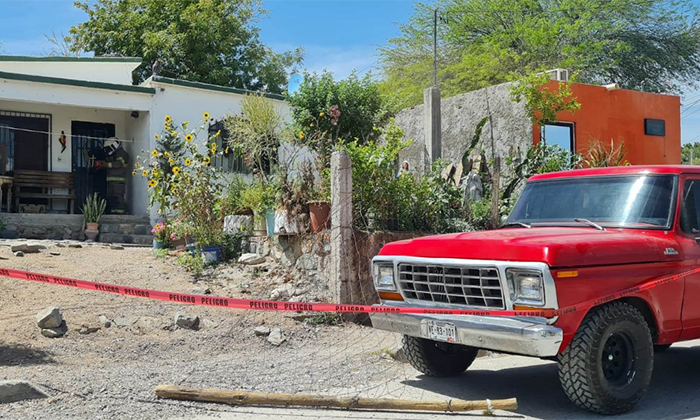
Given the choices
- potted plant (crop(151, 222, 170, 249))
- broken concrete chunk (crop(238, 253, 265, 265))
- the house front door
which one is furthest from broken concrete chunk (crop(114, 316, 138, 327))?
the house front door

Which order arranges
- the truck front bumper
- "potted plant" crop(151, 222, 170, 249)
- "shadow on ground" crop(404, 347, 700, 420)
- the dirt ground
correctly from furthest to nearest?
1. "potted plant" crop(151, 222, 170, 249)
2. the dirt ground
3. "shadow on ground" crop(404, 347, 700, 420)
4. the truck front bumper

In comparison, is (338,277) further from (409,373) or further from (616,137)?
(616,137)

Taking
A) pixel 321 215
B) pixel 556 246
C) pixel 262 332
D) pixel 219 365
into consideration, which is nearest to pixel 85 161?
pixel 321 215

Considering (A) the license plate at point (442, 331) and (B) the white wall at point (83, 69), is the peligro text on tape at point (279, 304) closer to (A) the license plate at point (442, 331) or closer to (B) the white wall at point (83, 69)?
(A) the license plate at point (442, 331)

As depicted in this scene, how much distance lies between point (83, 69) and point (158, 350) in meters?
12.8

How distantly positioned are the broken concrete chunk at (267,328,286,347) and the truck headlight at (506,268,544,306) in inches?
147

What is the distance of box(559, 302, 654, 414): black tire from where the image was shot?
5125 mm

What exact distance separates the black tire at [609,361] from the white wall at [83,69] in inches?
626

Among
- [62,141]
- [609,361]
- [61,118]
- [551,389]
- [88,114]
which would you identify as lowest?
[551,389]

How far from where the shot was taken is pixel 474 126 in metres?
15.4

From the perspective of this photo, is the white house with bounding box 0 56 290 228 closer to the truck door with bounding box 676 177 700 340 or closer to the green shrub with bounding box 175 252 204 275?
the green shrub with bounding box 175 252 204 275

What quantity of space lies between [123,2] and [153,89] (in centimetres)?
1196

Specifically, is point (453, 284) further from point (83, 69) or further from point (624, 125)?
point (83, 69)

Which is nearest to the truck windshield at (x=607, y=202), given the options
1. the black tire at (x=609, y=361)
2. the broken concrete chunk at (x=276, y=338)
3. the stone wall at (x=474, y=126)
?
the black tire at (x=609, y=361)
